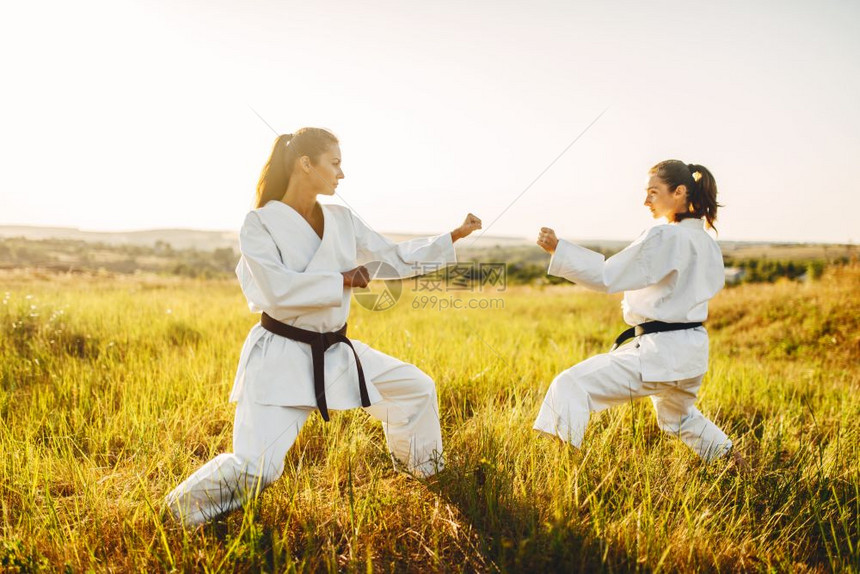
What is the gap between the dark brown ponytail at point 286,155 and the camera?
262cm

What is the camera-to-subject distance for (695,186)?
9.99ft

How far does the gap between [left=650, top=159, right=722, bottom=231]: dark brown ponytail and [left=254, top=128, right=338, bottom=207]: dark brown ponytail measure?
6.74 feet

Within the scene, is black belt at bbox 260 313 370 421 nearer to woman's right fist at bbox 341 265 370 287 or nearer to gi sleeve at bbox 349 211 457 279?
woman's right fist at bbox 341 265 370 287

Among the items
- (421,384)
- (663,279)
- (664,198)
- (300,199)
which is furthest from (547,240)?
(300,199)

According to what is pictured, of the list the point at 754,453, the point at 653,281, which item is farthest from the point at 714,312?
the point at 653,281

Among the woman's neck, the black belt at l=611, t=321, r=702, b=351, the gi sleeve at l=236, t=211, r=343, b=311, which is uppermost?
the woman's neck

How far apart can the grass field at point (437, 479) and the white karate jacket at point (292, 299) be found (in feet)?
1.63

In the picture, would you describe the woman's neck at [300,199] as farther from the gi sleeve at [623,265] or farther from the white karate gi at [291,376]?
the gi sleeve at [623,265]

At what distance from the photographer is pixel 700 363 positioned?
288cm

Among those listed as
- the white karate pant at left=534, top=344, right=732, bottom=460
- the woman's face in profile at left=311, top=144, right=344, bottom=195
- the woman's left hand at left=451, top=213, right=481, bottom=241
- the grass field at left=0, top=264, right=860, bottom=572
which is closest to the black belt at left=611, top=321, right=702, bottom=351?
the white karate pant at left=534, top=344, right=732, bottom=460

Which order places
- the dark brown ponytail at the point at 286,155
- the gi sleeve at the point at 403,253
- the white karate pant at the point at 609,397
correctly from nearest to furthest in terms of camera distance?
1. the dark brown ponytail at the point at 286,155
2. the white karate pant at the point at 609,397
3. the gi sleeve at the point at 403,253

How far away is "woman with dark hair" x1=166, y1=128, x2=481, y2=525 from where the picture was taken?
7.36ft

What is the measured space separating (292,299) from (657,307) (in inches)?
82.3

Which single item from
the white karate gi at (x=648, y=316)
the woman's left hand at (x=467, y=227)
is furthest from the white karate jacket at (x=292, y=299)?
the white karate gi at (x=648, y=316)
